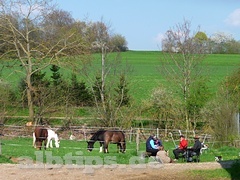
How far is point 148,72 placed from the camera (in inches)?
2239

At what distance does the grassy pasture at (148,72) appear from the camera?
38.7 m

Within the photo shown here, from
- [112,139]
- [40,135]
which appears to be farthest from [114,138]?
[40,135]

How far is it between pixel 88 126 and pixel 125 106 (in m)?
3.01

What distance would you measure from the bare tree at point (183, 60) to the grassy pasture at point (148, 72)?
53.4 inches

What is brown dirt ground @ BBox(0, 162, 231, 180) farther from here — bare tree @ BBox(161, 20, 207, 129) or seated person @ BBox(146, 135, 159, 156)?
bare tree @ BBox(161, 20, 207, 129)

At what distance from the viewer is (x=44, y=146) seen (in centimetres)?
2430

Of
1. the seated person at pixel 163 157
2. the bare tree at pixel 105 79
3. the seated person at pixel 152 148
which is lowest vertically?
the seated person at pixel 163 157

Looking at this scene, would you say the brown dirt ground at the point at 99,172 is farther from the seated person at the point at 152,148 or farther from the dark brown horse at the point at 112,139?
the dark brown horse at the point at 112,139

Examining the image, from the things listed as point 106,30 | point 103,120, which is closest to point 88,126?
point 103,120

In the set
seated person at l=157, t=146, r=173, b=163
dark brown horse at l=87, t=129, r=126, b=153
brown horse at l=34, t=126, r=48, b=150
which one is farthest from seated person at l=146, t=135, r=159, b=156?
brown horse at l=34, t=126, r=48, b=150

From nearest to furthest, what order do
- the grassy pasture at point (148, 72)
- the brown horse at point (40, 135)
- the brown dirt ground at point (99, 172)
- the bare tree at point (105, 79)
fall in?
the brown dirt ground at point (99, 172)
the brown horse at point (40, 135)
the bare tree at point (105, 79)
the grassy pasture at point (148, 72)

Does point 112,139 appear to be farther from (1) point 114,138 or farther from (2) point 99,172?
(2) point 99,172

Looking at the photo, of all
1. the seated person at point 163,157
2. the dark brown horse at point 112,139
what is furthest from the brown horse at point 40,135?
the seated person at point 163,157

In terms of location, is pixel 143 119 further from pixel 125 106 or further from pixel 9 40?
pixel 9 40
